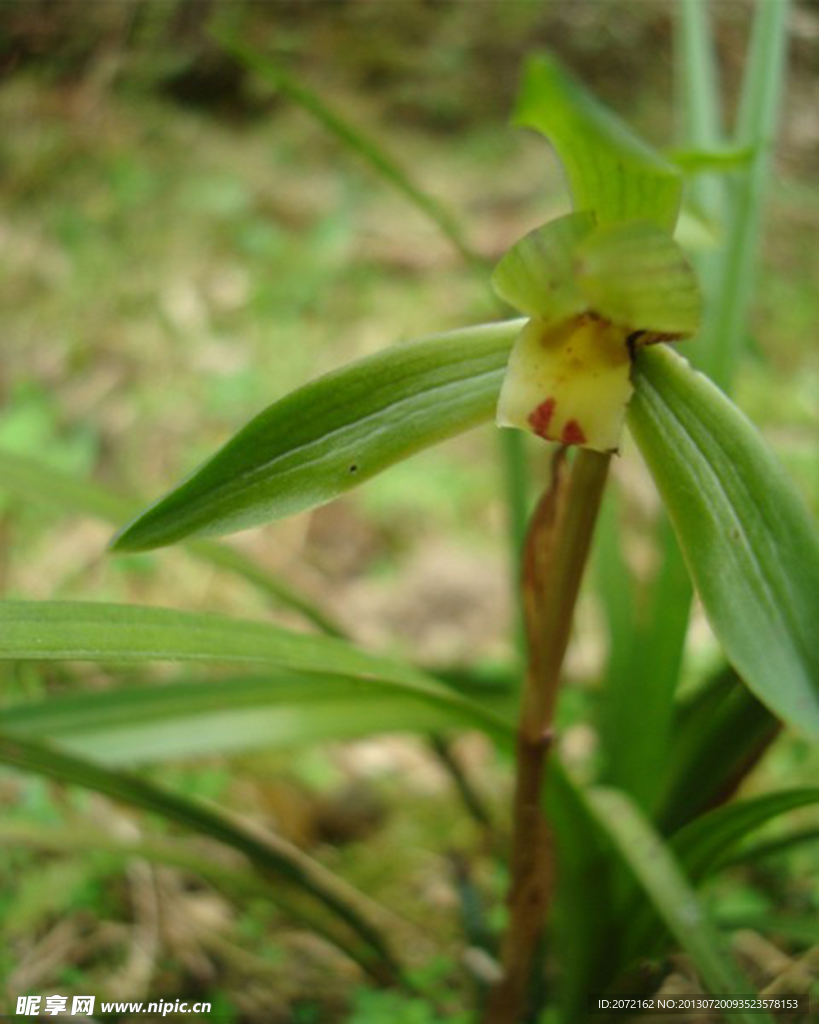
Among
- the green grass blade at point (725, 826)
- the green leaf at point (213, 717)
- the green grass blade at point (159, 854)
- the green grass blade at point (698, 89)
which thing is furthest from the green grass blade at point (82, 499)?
the green grass blade at point (698, 89)

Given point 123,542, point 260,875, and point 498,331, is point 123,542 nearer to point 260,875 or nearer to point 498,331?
point 498,331

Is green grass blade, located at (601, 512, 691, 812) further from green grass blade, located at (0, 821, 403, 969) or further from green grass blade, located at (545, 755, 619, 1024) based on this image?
green grass blade, located at (0, 821, 403, 969)

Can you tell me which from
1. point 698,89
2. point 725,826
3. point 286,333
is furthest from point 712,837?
point 286,333

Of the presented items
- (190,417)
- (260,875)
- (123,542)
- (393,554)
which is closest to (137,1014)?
(260,875)

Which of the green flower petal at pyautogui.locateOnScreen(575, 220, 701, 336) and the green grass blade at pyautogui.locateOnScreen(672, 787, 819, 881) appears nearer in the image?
the green flower petal at pyautogui.locateOnScreen(575, 220, 701, 336)

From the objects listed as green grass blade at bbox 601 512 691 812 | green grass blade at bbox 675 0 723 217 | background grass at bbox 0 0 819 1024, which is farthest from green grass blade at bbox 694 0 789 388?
background grass at bbox 0 0 819 1024

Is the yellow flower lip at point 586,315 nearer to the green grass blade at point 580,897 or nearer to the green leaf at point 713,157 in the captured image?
the green leaf at point 713,157
